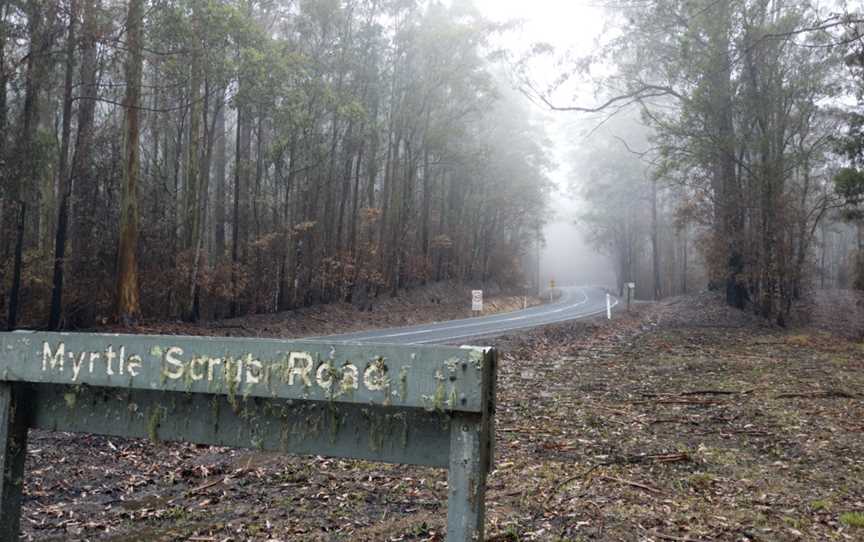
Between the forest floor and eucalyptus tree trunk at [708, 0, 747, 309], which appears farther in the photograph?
eucalyptus tree trunk at [708, 0, 747, 309]

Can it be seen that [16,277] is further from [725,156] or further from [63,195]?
[725,156]

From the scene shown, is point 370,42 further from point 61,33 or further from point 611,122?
point 611,122

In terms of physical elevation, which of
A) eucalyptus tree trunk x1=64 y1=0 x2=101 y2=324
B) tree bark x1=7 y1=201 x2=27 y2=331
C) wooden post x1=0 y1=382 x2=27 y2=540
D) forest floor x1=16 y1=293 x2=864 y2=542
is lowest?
forest floor x1=16 y1=293 x2=864 y2=542

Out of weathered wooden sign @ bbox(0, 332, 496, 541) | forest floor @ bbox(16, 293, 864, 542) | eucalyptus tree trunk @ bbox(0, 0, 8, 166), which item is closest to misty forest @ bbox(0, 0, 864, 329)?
eucalyptus tree trunk @ bbox(0, 0, 8, 166)

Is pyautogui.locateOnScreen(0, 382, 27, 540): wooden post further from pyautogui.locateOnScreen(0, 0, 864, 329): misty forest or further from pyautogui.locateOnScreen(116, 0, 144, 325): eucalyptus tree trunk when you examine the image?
pyautogui.locateOnScreen(116, 0, 144, 325): eucalyptus tree trunk

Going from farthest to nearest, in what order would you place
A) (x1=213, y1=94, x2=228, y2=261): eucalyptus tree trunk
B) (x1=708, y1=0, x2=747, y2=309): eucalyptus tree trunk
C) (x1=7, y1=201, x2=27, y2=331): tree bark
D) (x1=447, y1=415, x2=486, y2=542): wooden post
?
1. (x1=213, y1=94, x2=228, y2=261): eucalyptus tree trunk
2. (x1=708, y1=0, x2=747, y2=309): eucalyptus tree trunk
3. (x1=7, y1=201, x2=27, y2=331): tree bark
4. (x1=447, y1=415, x2=486, y2=542): wooden post

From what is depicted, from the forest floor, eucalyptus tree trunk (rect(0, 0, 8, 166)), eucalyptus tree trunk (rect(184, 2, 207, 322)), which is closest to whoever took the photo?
the forest floor

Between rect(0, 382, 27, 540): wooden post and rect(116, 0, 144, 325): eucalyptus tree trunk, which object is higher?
rect(116, 0, 144, 325): eucalyptus tree trunk

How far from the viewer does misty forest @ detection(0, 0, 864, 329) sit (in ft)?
58.0

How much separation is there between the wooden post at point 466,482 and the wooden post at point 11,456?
2.24 metres

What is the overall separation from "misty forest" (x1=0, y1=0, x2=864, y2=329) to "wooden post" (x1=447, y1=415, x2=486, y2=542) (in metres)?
10.8

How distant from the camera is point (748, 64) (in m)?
20.9

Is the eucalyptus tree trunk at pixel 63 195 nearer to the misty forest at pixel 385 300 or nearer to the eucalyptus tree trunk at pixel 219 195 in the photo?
the misty forest at pixel 385 300

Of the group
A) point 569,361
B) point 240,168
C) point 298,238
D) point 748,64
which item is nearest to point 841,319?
point 748,64
